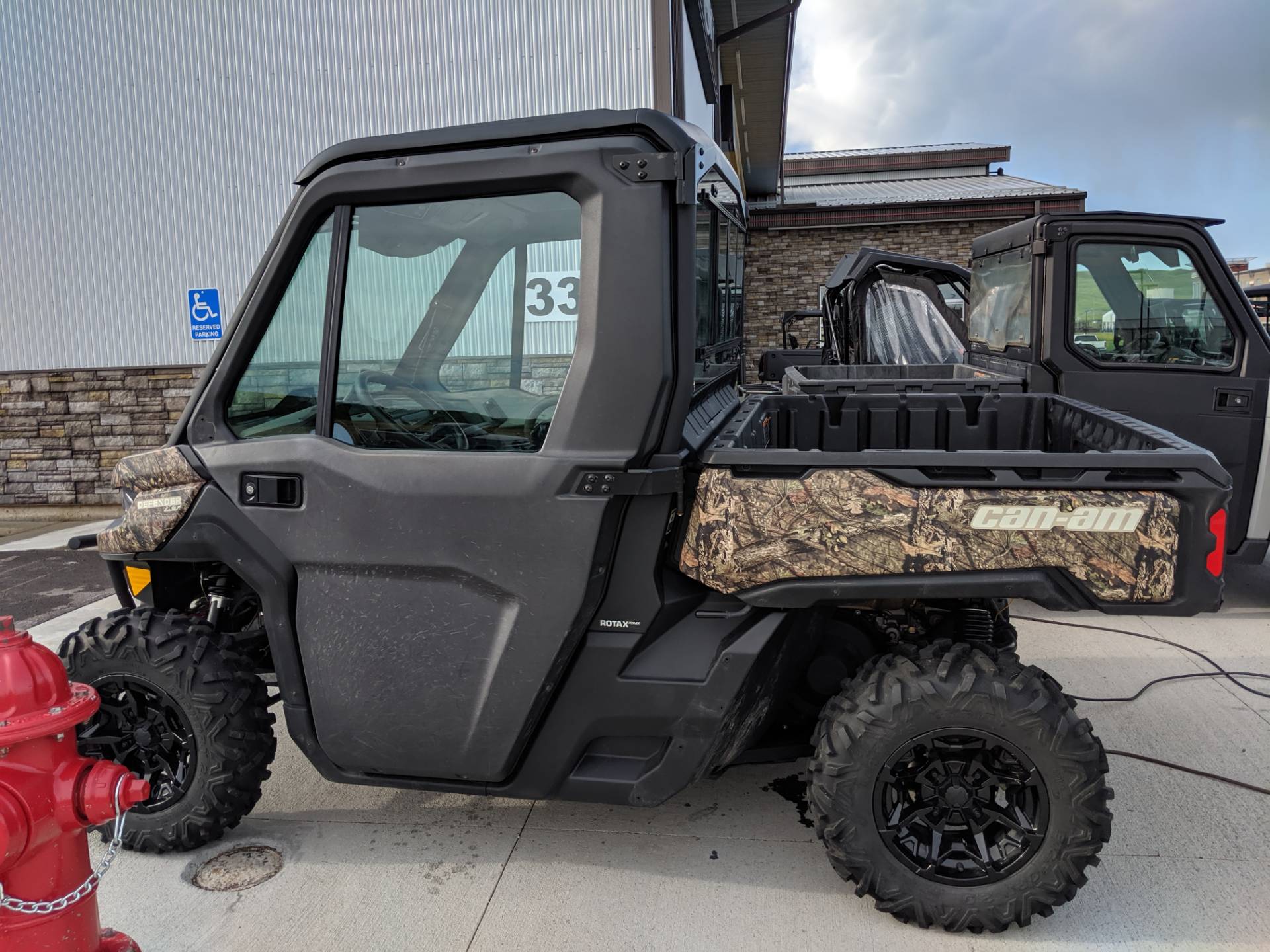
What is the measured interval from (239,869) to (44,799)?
1149 mm

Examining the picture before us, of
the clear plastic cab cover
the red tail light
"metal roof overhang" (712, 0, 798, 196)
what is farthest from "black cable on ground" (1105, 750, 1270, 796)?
"metal roof overhang" (712, 0, 798, 196)

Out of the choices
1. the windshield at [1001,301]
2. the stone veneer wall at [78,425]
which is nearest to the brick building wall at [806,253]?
the windshield at [1001,301]

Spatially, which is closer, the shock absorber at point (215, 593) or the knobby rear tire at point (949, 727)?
the knobby rear tire at point (949, 727)

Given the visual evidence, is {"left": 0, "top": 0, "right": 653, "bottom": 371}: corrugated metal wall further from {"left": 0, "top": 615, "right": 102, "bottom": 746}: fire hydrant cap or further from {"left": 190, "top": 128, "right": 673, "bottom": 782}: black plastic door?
{"left": 0, "top": 615, "right": 102, "bottom": 746}: fire hydrant cap

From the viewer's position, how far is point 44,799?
6.46ft

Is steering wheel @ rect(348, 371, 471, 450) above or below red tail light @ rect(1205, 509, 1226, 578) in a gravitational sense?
above

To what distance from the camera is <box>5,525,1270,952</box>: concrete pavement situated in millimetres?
2605

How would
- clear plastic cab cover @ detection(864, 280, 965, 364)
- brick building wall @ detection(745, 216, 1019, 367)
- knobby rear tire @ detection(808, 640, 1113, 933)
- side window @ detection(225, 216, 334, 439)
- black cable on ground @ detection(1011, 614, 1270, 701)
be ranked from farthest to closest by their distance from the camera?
brick building wall @ detection(745, 216, 1019, 367)
clear plastic cab cover @ detection(864, 280, 965, 364)
black cable on ground @ detection(1011, 614, 1270, 701)
side window @ detection(225, 216, 334, 439)
knobby rear tire @ detection(808, 640, 1113, 933)

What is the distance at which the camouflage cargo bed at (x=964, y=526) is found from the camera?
2359 millimetres

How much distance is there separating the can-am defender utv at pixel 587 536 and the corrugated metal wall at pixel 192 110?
635 centimetres

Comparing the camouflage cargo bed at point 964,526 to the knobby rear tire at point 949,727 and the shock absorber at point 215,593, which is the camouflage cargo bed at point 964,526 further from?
the shock absorber at point 215,593

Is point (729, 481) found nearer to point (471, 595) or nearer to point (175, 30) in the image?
point (471, 595)

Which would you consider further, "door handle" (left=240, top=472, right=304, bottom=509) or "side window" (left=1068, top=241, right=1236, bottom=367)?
"side window" (left=1068, top=241, right=1236, bottom=367)

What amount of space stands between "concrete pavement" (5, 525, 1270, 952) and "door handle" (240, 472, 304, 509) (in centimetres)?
117
